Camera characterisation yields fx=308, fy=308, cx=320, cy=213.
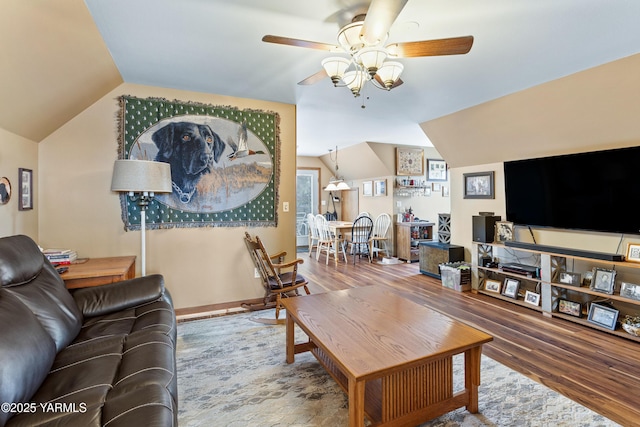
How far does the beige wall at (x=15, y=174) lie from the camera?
2193 millimetres

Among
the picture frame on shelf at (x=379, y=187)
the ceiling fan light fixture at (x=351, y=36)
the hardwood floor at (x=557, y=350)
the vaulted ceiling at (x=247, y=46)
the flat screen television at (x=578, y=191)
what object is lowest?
the hardwood floor at (x=557, y=350)

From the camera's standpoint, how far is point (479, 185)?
172 inches

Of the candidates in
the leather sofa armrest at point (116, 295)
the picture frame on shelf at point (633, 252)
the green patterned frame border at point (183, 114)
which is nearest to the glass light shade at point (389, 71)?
the green patterned frame border at point (183, 114)

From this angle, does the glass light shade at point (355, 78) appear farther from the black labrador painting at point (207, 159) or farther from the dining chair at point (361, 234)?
the dining chair at point (361, 234)

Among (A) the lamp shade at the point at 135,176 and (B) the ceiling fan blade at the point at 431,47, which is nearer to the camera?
(B) the ceiling fan blade at the point at 431,47

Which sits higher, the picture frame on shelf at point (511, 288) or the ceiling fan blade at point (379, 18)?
the ceiling fan blade at point (379, 18)

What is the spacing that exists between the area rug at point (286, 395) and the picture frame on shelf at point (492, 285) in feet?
5.89

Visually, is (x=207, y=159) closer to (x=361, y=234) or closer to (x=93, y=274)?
(x=93, y=274)

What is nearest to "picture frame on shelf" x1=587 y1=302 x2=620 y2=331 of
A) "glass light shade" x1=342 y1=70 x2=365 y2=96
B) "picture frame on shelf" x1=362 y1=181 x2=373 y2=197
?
"glass light shade" x1=342 y1=70 x2=365 y2=96

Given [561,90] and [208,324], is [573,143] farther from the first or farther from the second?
[208,324]

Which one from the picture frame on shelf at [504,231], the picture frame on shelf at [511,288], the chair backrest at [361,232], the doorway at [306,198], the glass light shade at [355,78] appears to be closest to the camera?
the glass light shade at [355,78]

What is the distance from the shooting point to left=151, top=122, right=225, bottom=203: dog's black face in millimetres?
3191

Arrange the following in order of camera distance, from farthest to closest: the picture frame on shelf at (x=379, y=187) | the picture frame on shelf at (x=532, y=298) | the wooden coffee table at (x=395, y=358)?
the picture frame on shelf at (x=379, y=187)
the picture frame on shelf at (x=532, y=298)
the wooden coffee table at (x=395, y=358)

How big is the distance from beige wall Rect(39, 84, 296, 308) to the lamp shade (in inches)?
19.5
